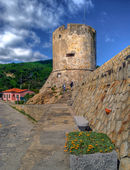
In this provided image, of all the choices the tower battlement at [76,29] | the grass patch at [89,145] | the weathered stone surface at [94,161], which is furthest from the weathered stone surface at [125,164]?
the tower battlement at [76,29]

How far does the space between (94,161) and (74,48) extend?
62.1 feet

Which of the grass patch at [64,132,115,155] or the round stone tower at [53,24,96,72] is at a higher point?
the round stone tower at [53,24,96,72]

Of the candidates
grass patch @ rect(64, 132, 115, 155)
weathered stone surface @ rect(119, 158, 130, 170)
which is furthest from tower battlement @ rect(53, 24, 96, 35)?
weathered stone surface @ rect(119, 158, 130, 170)

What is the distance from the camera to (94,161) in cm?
220

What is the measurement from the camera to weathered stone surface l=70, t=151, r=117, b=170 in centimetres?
218

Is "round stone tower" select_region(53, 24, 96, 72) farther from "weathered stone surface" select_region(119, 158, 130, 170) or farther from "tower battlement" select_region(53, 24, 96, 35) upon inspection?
"weathered stone surface" select_region(119, 158, 130, 170)

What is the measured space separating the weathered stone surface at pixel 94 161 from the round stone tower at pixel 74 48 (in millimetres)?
18131

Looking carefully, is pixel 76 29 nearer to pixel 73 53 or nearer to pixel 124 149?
pixel 73 53

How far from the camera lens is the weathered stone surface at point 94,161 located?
218 cm

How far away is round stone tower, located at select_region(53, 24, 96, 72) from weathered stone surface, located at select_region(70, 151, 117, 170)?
714 inches

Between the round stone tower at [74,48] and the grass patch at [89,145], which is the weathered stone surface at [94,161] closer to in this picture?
the grass patch at [89,145]

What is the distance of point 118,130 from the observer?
2.91m

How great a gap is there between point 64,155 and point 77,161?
33.2 inches

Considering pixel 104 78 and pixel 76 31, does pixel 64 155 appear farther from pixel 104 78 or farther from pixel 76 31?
pixel 76 31
